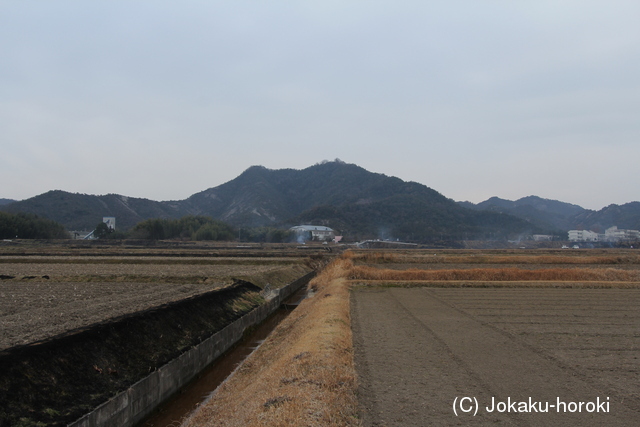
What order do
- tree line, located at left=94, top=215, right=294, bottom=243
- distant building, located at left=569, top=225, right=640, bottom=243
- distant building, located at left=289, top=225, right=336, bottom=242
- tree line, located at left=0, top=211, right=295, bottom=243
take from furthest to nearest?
distant building, located at left=569, top=225, right=640, bottom=243, distant building, located at left=289, top=225, right=336, bottom=242, tree line, located at left=94, top=215, right=294, bottom=243, tree line, located at left=0, top=211, right=295, bottom=243

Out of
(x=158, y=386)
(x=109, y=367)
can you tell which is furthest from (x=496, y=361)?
(x=109, y=367)

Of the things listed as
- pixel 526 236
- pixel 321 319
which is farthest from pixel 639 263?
pixel 526 236

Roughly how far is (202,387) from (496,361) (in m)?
8.07

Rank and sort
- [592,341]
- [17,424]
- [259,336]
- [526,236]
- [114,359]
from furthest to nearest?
1. [526,236]
2. [259,336]
3. [592,341]
4. [114,359]
5. [17,424]

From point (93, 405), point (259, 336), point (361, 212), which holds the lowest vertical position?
point (259, 336)

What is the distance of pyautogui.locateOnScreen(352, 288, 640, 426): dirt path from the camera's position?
24.2 feet

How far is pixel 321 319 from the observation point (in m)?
15.6

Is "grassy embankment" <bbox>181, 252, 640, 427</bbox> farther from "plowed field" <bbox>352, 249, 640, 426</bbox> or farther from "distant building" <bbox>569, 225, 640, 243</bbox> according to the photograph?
"distant building" <bbox>569, 225, 640, 243</bbox>

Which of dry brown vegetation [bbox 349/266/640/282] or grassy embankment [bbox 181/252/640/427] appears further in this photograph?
dry brown vegetation [bbox 349/266/640/282]

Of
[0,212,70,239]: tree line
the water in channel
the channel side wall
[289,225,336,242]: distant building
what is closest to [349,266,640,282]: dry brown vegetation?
the water in channel

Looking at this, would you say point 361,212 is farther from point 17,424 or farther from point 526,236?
point 17,424

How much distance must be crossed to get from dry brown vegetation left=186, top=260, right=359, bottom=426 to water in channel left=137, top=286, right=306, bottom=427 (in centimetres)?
67

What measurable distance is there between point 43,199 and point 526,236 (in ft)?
611

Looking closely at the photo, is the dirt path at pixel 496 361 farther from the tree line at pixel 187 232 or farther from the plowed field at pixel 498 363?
the tree line at pixel 187 232
